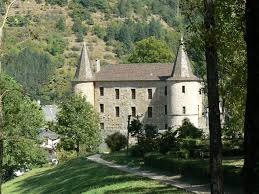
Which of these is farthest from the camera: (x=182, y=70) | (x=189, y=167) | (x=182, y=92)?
(x=182, y=92)

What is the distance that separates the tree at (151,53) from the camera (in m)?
80.6

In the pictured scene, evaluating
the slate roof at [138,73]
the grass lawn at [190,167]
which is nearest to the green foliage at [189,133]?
the grass lawn at [190,167]

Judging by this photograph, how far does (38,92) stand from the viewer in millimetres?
134125

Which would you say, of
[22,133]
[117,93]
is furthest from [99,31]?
[22,133]

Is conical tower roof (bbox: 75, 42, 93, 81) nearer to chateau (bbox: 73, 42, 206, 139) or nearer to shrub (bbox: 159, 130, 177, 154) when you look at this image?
chateau (bbox: 73, 42, 206, 139)

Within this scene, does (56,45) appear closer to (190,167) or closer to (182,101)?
(182,101)

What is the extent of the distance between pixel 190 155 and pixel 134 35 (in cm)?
15961

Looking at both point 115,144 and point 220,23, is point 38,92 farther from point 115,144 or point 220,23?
point 220,23

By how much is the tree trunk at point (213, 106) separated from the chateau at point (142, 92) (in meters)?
49.9

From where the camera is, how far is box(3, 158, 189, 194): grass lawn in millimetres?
20406

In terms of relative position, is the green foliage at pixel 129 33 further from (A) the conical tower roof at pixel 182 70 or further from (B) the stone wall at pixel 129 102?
(A) the conical tower roof at pixel 182 70

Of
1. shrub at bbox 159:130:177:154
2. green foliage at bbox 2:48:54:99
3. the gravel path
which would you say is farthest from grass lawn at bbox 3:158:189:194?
green foliage at bbox 2:48:54:99

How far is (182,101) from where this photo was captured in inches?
2458

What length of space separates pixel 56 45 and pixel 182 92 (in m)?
123
